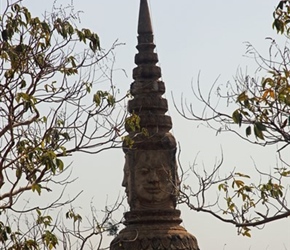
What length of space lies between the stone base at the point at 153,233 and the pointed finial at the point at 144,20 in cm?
445

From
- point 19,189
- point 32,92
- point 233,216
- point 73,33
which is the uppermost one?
point 73,33

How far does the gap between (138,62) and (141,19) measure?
46.2 inches

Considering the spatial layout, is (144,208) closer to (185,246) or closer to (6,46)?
(185,246)

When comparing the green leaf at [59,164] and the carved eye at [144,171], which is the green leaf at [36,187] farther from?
the carved eye at [144,171]

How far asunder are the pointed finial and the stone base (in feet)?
14.6

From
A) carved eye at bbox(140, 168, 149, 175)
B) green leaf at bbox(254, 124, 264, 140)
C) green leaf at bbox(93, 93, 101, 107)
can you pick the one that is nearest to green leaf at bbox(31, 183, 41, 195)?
green leaf at bbox(93, 93, 101, 107)

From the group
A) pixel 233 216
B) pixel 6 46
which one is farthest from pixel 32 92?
pixel 233 216

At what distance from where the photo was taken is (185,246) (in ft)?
59.0

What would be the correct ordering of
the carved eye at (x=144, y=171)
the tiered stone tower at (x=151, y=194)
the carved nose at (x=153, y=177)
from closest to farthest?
the tiered stone tower at (x=151, y=194) → the carved nose at (x=153, y=177) → the carved eye at (x=144, y=171)

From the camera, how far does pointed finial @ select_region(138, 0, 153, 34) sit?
788 inches

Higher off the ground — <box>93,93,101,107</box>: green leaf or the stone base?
the stone base

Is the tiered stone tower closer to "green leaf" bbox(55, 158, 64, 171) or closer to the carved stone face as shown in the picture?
the carved stone face

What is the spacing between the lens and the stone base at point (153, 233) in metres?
17.9

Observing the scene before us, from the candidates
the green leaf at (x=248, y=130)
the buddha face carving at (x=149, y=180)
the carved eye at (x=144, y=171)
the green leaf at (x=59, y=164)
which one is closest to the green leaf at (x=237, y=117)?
the green leaf at (x=248, y=130)
